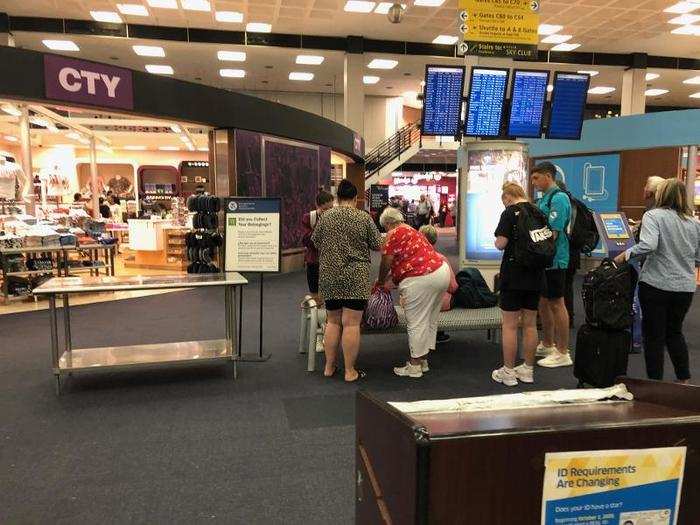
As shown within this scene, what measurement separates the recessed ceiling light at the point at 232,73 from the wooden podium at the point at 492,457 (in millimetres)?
16914

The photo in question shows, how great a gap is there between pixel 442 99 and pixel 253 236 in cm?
367

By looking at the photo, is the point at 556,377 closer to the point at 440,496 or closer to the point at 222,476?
the point at 222,476

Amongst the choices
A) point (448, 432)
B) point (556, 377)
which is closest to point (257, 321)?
point (556, 377)

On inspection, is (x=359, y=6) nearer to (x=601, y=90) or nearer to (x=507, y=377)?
(x=507, y=377)

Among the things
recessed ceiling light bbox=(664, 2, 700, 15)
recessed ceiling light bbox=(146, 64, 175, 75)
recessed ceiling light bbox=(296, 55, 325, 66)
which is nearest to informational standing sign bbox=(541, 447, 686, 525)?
recessed ceiling light bbox=(664, 2, 700, 15)

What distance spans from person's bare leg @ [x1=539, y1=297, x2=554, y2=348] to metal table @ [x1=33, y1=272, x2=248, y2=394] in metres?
2.63

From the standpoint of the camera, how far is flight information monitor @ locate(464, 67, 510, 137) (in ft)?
22.5

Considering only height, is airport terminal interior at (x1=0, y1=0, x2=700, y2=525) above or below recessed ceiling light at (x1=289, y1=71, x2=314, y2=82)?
below

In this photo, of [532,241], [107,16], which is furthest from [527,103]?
[107,16]

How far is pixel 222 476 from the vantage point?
2791 mm

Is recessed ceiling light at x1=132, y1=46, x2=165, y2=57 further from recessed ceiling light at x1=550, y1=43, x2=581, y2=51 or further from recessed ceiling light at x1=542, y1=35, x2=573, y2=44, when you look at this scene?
recessed ceiling light at x1=550, y1=43, x2=581, y2=51

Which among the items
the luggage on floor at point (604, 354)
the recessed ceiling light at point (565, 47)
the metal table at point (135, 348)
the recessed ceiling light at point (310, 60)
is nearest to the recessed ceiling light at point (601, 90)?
the recessed ceiling light at point (565, 47)

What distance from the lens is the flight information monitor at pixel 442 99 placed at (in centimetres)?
703

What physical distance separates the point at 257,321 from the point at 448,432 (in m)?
5.62
